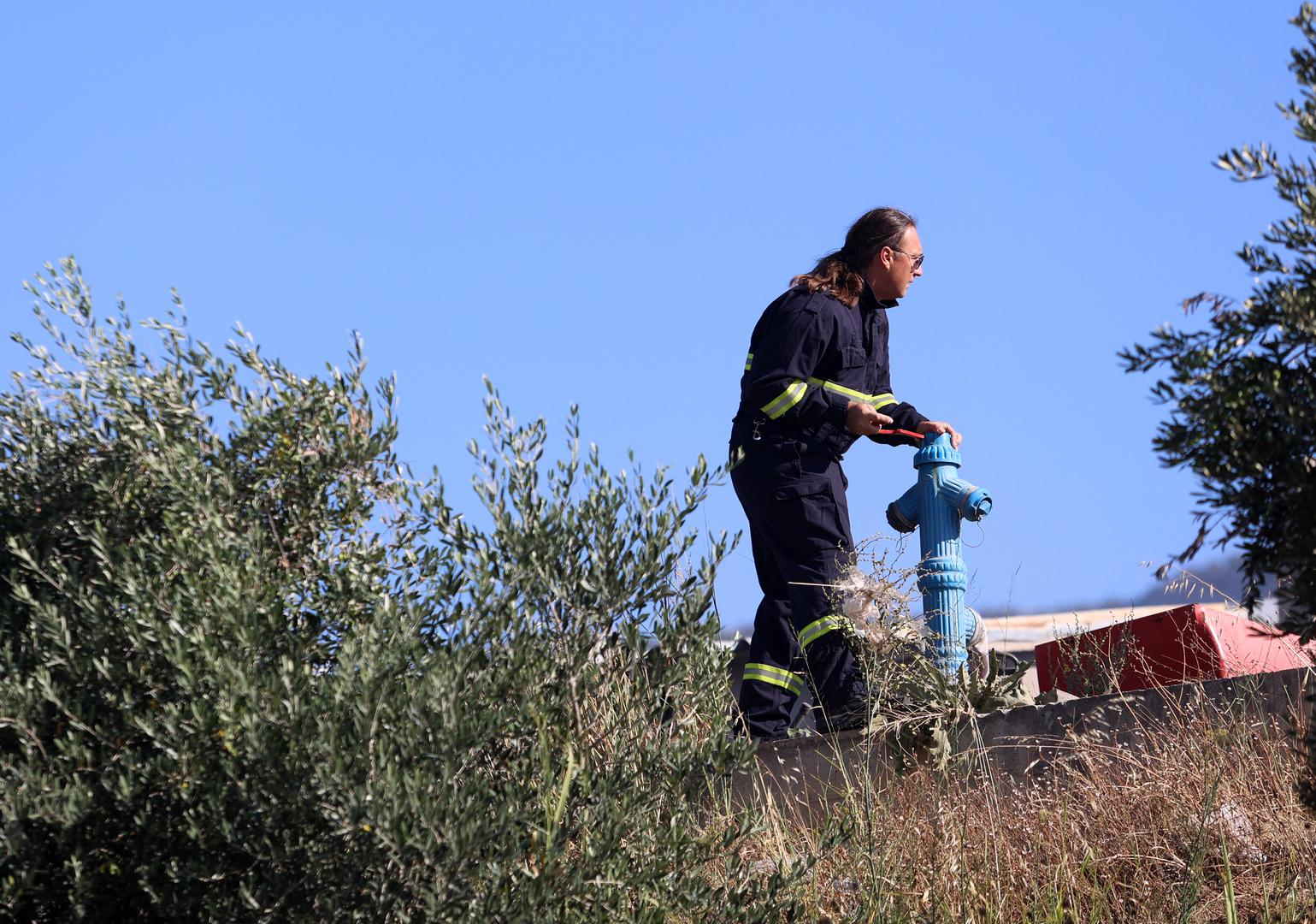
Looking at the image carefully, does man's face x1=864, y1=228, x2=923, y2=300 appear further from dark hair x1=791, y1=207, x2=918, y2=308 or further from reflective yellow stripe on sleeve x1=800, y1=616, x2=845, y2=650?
reflective yellow stripe on sleeve x1=800, y1=616, x2=845, y2=650

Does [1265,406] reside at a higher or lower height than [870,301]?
lower

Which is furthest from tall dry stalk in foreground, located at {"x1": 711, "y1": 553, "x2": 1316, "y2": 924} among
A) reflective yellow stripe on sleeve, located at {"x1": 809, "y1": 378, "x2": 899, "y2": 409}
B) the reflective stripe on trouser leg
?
reflective yellow stripe on sleeve, located at {"x1": 809, "y1": 378, "x2": 899, "y2": 409}

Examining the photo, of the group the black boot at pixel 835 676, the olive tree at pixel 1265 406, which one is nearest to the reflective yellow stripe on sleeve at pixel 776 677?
the black boot at pixel 835 676

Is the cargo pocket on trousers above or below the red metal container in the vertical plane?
above

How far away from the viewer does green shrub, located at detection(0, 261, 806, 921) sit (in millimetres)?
3297

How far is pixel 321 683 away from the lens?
344 cm

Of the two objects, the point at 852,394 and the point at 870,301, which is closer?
the point at 852,394

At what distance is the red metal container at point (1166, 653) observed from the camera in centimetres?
620

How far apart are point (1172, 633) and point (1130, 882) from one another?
2205 mm

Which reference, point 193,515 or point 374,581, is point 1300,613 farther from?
point 193,515

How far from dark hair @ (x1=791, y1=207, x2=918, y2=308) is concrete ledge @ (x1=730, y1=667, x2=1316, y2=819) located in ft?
7.10

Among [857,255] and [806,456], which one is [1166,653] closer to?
[806,456]

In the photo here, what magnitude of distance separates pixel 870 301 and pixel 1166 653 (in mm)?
2175

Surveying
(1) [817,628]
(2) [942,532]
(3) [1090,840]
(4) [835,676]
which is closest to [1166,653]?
(2) [942,532]
